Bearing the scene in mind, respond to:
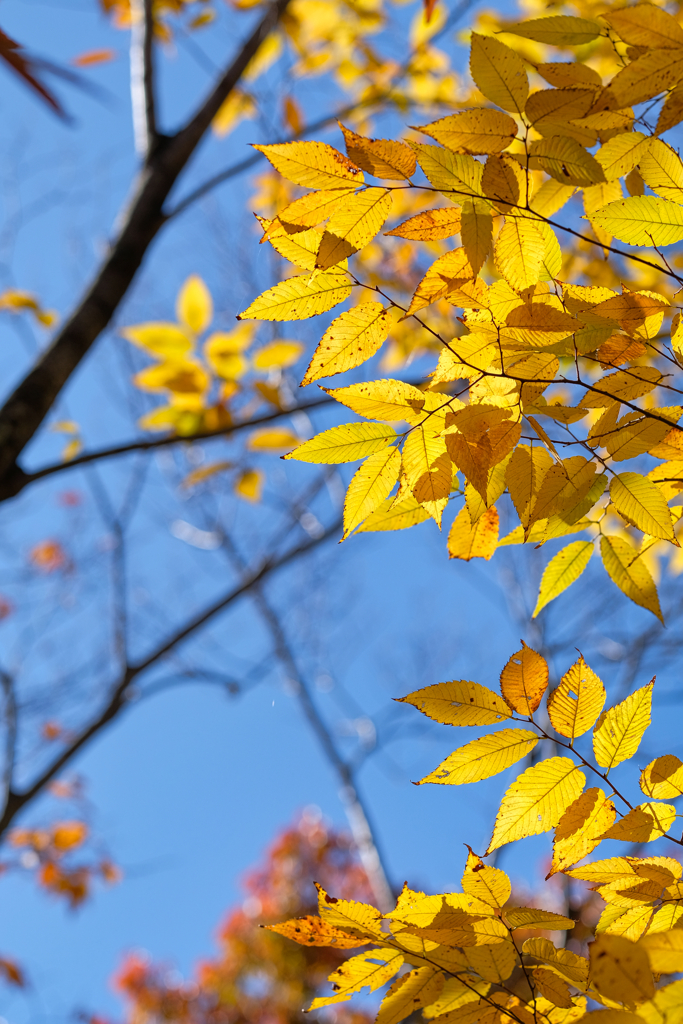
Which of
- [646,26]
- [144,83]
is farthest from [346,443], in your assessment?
[144,83]

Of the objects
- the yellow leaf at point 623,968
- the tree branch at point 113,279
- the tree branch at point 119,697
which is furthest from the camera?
the tree branch at point 119,697

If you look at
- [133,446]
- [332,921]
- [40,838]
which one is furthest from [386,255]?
[40,838]

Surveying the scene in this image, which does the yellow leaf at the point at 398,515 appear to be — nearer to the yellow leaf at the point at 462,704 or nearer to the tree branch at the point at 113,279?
the yellow leaf at the point at 462,704

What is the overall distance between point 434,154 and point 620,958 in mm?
636

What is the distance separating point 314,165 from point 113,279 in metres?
0.94

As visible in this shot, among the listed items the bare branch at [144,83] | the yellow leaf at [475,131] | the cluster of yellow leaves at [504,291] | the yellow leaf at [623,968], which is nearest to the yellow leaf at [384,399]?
the cluster of yellow leaves at [504,291]

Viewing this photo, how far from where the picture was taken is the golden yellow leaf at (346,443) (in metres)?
0.63

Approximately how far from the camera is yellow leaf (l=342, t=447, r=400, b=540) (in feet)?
2.09

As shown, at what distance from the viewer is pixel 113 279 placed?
4.63 ft

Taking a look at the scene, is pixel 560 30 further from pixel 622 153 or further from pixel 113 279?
pixel 113 279

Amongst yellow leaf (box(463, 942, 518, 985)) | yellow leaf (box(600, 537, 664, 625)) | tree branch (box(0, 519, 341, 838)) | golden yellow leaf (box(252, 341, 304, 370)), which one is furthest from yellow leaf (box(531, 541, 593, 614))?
tree branch (box(0, 519, 341, 838))

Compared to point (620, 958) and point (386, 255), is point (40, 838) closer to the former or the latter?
point (386, 255)

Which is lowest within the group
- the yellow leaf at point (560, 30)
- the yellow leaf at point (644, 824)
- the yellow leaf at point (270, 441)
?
the yellow leaf at point (644, 824)

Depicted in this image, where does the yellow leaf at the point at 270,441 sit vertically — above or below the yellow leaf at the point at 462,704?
above
